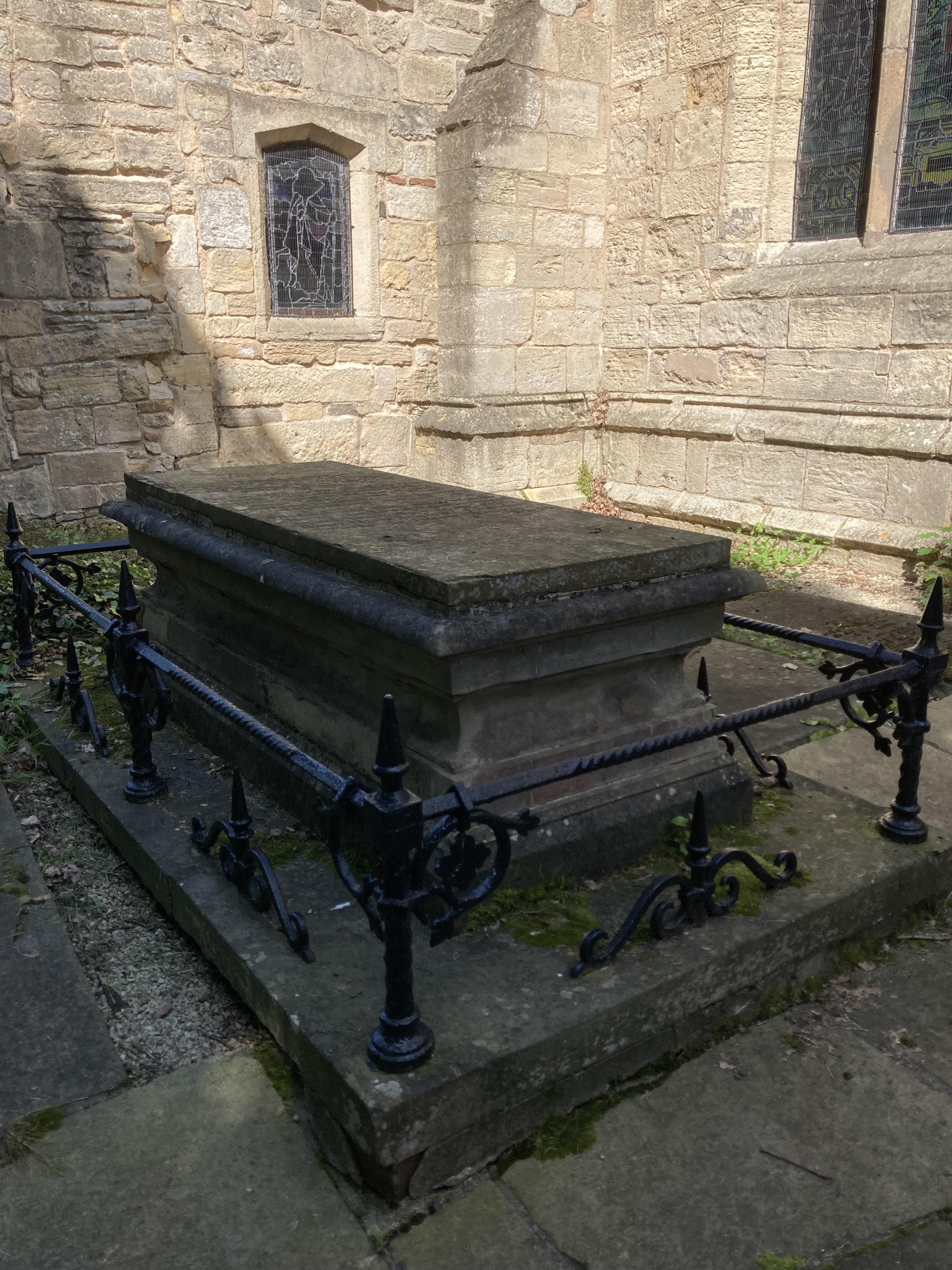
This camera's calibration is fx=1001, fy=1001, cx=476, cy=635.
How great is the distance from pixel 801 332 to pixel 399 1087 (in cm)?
595

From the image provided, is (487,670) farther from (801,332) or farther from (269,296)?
(269,296)

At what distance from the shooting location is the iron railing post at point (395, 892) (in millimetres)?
1680

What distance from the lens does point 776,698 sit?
14.6 feet

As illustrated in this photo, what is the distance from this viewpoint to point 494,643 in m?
2.20

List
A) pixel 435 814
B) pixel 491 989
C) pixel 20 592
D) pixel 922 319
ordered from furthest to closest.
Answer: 1. pixel 922 319
2. pixel 20 592
3. pixel 491 989
4. pixel 435 814

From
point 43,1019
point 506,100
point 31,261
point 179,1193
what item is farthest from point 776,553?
point 179,1193

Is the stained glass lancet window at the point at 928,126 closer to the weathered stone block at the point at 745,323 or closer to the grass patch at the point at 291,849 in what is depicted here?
the weathered stone block at the point at 745,323

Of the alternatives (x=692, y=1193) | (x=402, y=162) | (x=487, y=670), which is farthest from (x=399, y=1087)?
(x=402, y=162)

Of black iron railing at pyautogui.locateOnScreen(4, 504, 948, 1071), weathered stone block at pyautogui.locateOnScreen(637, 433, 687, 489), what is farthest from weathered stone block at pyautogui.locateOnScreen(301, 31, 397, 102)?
black iron railing at pyautogui.locateOnScreen(4, 504, 948, 1071)

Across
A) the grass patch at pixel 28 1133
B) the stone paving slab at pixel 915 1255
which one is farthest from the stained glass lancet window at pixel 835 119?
the grass patch at pixel 28 1133

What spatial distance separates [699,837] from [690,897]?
0.14 m

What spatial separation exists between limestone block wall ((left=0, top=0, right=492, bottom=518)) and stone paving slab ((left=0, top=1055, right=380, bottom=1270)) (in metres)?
5.53

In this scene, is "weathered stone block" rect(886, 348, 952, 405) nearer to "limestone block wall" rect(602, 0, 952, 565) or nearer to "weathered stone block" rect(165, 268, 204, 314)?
"limestone block wall" rect(602, 0, 952, 565)

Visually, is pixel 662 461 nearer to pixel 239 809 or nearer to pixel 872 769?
pixel 872 769
